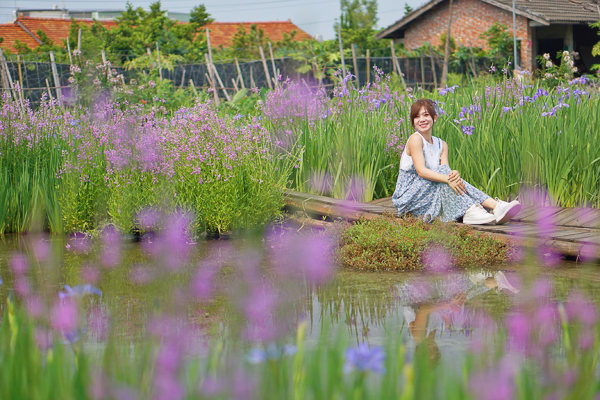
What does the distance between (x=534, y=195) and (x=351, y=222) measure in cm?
164

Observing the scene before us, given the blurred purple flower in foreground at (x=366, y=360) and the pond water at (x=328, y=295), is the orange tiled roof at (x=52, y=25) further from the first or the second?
the blurred purple flower in foreground at (x=366, y=360)

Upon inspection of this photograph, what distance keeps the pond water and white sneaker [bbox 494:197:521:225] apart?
688 millimetres

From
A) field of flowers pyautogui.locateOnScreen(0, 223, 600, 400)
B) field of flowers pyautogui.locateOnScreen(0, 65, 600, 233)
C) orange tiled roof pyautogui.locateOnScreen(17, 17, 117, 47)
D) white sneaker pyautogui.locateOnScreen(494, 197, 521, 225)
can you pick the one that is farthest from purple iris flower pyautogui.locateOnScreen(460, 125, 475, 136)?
orange tiled roof pyautogui.locateOnScreen(17, 17, 117, 47)

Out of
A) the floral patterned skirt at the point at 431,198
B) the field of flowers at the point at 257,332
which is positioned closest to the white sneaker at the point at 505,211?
the floral patterned skirt at the point at 431,198

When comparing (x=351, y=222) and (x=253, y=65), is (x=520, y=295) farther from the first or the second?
(x=253, y=65)

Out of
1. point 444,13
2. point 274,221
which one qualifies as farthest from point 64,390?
point 444,13

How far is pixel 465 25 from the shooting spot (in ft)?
88.7

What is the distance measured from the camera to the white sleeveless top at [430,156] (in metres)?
5.65

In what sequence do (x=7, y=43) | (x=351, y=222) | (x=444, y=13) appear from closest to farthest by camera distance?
(x=351, y=222) → (x=444, y=13) → (x=7, y=43)

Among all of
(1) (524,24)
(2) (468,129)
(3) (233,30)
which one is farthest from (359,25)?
(2) (468,129)

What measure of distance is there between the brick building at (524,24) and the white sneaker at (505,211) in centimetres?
2059

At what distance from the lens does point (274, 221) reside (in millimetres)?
Answer: 6488

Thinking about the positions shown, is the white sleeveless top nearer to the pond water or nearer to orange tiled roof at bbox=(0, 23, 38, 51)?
the pond water

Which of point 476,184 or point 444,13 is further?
point 444,13
